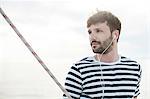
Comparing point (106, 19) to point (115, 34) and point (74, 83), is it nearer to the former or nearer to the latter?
point (115, 34)

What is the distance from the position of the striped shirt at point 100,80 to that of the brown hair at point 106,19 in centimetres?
16

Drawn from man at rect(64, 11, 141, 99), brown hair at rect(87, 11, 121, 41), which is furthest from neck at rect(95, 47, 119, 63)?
brown hair at rect(87, 11, 121, 41)

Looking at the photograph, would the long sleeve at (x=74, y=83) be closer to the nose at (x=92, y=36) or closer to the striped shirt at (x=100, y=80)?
the striped shirt at (x=100, y=80)

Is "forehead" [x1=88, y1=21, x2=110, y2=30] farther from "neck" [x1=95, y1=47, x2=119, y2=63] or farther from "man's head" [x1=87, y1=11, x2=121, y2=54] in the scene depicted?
"neck" [x1=95, y1=47, x2=119, y2=63]

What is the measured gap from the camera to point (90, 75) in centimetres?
204

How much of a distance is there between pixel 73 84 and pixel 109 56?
22 centimetres

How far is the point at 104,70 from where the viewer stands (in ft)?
6.75

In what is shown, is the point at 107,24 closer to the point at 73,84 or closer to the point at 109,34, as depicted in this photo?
the point at 109,34

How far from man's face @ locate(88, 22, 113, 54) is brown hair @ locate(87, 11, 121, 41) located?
0.06 feet

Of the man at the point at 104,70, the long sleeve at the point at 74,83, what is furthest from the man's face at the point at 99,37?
the long sleeve at the point at 74,83

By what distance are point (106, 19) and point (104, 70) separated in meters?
0.23

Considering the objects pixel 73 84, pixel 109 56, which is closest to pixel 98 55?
pixel 109 56

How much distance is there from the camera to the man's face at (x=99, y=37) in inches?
80.8

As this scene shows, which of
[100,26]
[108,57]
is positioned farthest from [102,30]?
[108,57]
